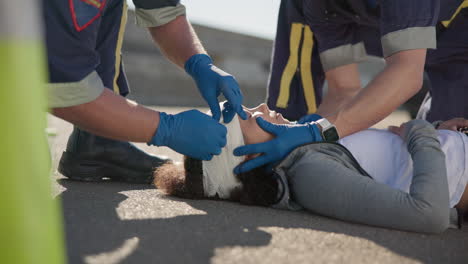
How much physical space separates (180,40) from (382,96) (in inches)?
38.8

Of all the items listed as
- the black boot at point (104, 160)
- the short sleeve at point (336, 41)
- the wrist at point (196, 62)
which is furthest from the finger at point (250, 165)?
the short sleeve at point (336, 41)

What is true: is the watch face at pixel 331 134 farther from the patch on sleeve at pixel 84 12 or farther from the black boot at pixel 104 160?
the patch on sleeve at pixel 84 12

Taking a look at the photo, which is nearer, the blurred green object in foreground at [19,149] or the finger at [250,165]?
the blurred green object in foreground at [19,149]

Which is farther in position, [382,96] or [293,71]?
[293,71]

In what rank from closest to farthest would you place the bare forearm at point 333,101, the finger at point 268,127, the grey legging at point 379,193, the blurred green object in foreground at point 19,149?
the blurred green object in foreground at point 19,149 < the grey legging at point 379,193 < the finger at point 268,127 < the bare forearm at point 333,101

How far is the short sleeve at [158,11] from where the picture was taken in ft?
7.66

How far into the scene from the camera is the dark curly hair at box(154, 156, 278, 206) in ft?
6.25

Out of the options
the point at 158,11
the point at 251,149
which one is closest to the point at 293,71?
the point at 158,11

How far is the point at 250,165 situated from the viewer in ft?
6.27

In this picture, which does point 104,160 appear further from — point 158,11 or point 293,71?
point 293,71

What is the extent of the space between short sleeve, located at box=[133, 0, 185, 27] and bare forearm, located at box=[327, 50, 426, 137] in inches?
36.1

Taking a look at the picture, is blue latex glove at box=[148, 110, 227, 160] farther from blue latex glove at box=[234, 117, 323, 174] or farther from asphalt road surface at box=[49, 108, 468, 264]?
asphalt road surface at box=[49, 108, 468, 264]

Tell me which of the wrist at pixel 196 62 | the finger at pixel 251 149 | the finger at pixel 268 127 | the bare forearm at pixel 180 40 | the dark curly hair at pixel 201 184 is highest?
the bare forearm at pixel 180 40

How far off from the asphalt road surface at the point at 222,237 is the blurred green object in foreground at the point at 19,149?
375mm
